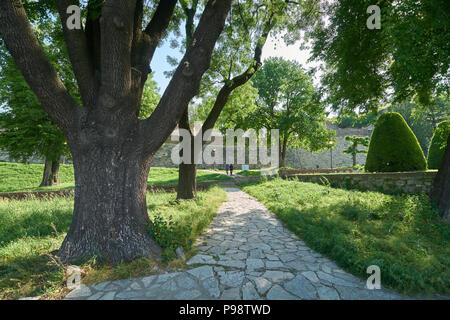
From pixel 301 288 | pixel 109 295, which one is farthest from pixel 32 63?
pixel 301 288

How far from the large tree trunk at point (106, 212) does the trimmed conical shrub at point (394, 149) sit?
1114 centimetres

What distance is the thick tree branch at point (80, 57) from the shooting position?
3.12m

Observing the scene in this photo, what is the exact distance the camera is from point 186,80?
11.2 ft

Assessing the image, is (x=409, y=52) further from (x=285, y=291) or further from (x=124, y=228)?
(x=124, y=228)

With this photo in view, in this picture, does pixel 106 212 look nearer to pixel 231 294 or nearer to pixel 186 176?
pixel 231 294

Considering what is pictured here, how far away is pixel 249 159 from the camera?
28062 millimetres

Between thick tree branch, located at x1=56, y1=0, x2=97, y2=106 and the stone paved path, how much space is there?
298 cm

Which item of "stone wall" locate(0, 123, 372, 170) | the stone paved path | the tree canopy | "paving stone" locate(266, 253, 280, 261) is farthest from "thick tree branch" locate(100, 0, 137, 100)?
"stone wall" locate(0, 123, 372, 170)

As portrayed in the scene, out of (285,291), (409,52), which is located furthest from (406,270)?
(409,52)

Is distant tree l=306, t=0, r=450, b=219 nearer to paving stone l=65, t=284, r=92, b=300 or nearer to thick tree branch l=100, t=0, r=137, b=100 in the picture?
thick tree branch l=100, t=0, r=137, b=100

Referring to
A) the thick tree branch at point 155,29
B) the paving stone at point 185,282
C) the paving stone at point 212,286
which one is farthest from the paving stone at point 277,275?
the thick tree branch at point 155,29

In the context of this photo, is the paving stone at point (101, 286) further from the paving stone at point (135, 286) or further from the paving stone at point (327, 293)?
the paving stone at point (327, 293)

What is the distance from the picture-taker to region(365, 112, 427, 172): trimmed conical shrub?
31.1 feet
